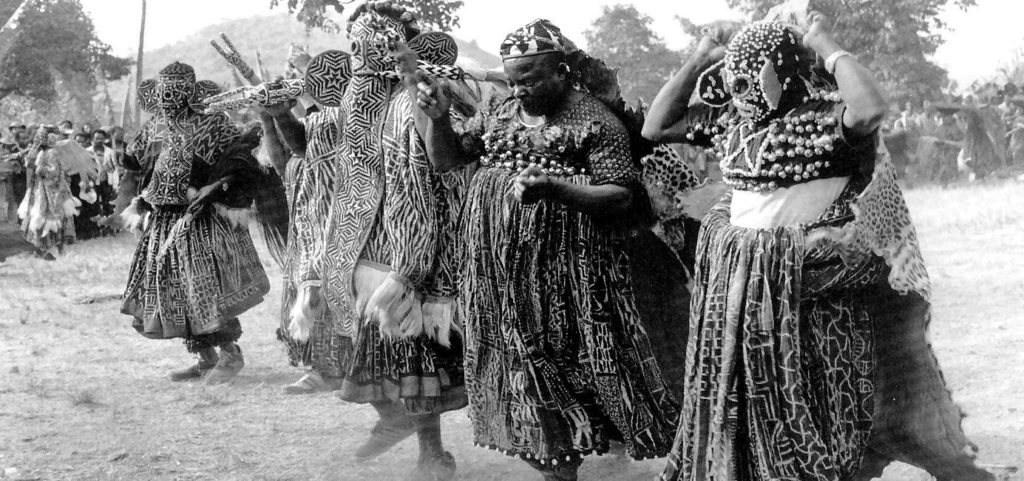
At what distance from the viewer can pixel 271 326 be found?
9.85 metres

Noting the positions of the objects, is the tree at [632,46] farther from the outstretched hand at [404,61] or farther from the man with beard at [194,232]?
the outstretched hand at [404,61]

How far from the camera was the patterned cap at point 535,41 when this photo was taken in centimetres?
406

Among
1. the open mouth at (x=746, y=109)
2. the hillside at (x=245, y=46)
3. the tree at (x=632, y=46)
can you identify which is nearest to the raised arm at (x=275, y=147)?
the open mouth at (x=746, y=109)

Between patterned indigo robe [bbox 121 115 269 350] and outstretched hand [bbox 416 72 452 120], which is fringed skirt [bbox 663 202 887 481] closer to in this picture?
outstretched hand [bbox 416 72 452 120]

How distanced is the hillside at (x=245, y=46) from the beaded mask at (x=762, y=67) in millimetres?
58594

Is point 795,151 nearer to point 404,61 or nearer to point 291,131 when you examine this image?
point 404,61

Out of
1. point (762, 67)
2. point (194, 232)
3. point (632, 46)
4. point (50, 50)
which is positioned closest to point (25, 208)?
point (194, 232)

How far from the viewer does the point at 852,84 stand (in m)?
3.21

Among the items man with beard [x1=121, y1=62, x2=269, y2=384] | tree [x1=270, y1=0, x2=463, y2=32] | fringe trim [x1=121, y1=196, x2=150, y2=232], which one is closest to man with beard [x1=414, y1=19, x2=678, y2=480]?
man with beard [x1=121, y1=62, x2=269, y2=384]

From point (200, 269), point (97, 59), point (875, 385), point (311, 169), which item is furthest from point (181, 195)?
point (97, 59)

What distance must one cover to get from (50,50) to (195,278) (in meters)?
31.4

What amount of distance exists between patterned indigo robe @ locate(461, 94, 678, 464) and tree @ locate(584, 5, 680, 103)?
103 feet

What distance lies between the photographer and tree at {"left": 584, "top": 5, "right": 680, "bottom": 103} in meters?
36.0

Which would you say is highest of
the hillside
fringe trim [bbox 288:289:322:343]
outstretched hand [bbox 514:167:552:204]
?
the hillside
